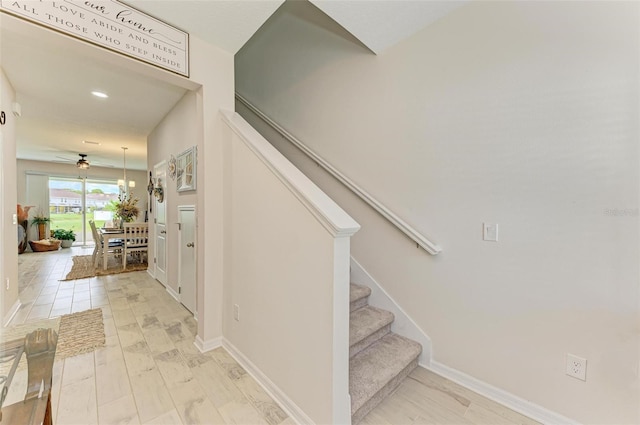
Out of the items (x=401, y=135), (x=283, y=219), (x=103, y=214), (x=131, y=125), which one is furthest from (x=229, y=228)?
(x=103, y=214)

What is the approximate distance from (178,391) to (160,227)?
2820 mm

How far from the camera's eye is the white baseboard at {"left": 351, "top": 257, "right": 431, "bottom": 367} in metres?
1.92

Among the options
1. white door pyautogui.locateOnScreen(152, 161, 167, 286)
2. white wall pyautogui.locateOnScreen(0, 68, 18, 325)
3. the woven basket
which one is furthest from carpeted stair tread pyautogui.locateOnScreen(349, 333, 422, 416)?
the woven basket

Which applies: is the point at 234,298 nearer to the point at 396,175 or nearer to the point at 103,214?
the point at 396,175

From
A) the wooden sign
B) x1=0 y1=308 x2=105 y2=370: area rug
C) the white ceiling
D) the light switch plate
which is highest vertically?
the white ceiling

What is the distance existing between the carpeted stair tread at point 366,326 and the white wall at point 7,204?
11.0ft

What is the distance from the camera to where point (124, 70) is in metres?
2.44

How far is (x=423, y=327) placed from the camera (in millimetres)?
1945

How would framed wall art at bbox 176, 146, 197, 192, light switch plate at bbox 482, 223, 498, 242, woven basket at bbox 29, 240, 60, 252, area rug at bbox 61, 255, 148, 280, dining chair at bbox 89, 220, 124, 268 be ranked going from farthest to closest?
woven basket at bbox 29, 240, 60, 252 → dining chair at bbox 89, 220, 124, 268 → area rug at bbox 61, 255, 148, 280 → framed wall art at bbox 176, 146, 197, 192 → light switch plate at bbox 482, 223, 498, 242

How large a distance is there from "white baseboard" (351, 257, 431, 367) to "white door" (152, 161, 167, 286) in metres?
2.82

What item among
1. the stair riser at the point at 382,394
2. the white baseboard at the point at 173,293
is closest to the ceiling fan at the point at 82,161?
the white baseboard at the point at 173,293

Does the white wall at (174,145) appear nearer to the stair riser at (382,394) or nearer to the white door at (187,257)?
the white door at (187,257)

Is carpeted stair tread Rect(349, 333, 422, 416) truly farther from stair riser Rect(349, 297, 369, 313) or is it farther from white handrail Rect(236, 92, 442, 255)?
white handrail Rect(236, 92, 442, 255)

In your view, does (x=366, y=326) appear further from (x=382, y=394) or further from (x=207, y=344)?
(x=207, y=344)
